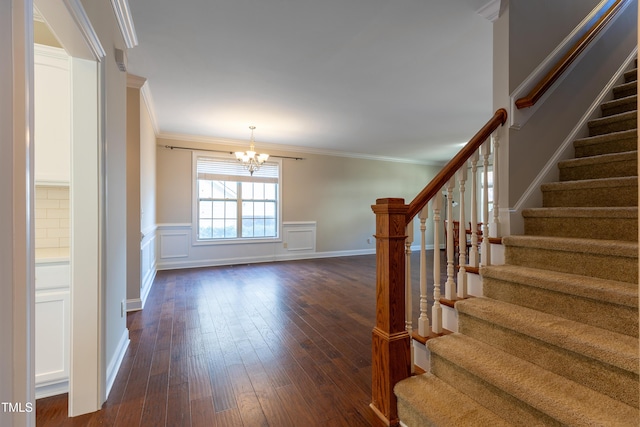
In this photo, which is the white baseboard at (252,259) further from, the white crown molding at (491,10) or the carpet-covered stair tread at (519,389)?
the white crown molding at (491,10)

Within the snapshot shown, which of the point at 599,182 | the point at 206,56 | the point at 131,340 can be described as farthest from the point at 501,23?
the point at 131,340

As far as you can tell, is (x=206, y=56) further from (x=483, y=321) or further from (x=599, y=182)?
(x=599, y=182)

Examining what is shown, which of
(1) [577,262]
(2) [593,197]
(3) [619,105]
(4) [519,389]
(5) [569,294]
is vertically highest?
(3) [619,105]

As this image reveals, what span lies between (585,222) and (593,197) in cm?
28

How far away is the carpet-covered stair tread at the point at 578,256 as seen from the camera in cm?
136

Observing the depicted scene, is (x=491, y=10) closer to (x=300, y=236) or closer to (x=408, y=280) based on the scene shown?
(x=408, y=280)

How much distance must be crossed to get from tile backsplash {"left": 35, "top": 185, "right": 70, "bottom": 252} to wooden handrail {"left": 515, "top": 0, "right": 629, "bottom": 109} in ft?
10.2

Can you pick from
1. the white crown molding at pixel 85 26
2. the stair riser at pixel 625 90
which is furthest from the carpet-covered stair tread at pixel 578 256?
the white crown molding at pixel 85 26

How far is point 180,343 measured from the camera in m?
2.36

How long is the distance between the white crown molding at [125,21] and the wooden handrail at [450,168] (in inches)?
92.1

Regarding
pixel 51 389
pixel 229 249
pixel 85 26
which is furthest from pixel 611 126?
pixel 229 249

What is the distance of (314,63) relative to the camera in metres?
2.84

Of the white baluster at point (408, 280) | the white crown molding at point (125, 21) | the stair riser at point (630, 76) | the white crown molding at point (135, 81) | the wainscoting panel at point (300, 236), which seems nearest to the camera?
the white baluster at point (408, 280)

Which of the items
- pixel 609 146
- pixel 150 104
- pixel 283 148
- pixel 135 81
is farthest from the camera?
pixel 283 148
